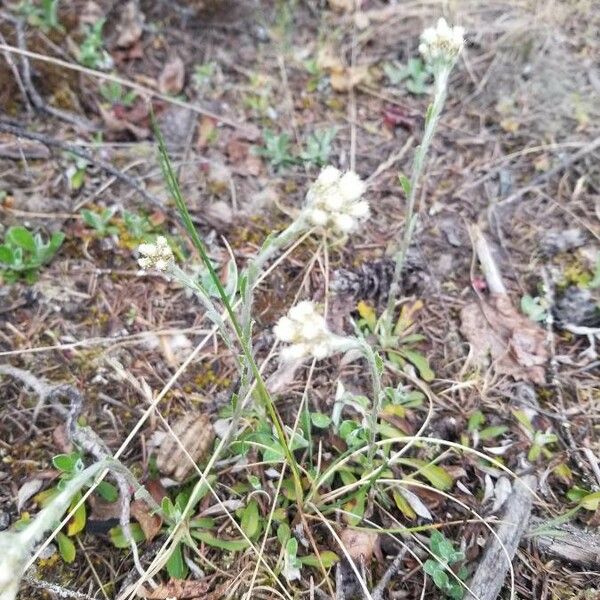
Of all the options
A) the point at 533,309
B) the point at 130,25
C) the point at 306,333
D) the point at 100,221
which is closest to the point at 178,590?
the point at 306,333

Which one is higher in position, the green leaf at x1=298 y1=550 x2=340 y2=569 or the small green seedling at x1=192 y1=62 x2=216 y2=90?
the small green seedling at x1=192 y1=62 x2=216 y2=90

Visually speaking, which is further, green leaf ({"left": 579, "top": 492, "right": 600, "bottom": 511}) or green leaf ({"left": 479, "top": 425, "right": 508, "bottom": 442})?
green leaf ({"left": 479, "top": 425, "right": 508, "bottom": 442})

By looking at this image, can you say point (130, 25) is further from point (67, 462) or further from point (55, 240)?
point (67, 462)

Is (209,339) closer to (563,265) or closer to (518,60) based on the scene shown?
(563,265)

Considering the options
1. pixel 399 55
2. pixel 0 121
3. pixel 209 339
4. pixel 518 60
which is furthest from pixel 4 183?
pixel 518 60

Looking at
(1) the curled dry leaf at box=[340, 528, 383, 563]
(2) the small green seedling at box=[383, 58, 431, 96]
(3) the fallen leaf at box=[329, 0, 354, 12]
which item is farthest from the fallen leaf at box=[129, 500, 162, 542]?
(3) the fallen leaf at box=[329, 0, 354, 12]

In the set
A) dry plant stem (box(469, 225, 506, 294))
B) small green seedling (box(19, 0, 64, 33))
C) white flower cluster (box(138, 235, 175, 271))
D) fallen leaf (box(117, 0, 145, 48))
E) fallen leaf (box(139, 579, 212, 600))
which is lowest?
fallen leaf (box(139, 579, 212, 600))

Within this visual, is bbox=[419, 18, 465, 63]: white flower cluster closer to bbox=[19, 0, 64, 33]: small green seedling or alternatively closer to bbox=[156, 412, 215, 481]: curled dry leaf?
bbox=[156, 412, 215, 481]: curled dry leaf
